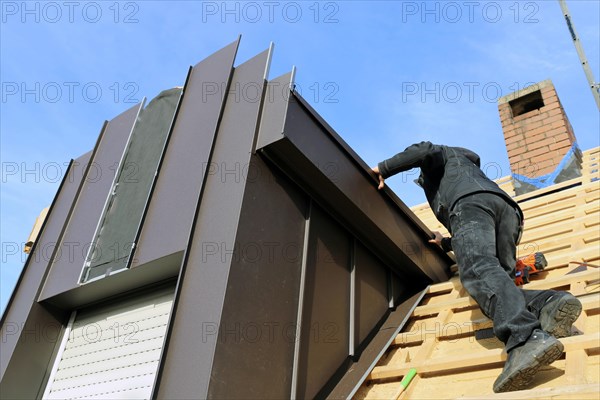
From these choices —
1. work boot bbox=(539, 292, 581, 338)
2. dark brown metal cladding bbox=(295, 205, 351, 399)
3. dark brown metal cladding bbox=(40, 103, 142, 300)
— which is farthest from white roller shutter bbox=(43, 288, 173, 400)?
work boot bbox=(539, 292, 581, 338)

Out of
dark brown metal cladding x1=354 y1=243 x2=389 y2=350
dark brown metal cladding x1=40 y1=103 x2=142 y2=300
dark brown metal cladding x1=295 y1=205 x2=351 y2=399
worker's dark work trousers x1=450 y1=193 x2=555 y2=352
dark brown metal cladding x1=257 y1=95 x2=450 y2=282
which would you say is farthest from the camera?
dark brown metal cladding x1=40 y1=103 x2=142 y2=300

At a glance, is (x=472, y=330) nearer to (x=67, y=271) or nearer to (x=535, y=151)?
(x=67, y=271)

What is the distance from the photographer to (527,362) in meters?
2.57

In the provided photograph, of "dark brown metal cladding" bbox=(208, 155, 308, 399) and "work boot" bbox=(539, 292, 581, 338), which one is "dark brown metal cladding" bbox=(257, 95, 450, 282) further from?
"work boot" bbox=(539, 292, 581, 338)

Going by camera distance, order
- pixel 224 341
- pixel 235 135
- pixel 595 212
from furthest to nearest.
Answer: pixel 595 212 < pixel 235 135 < pixel 224 341

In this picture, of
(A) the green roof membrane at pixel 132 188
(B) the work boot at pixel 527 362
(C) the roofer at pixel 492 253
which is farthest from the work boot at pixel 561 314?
(A) the green roof membrane at pixel 132 188

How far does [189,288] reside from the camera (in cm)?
309

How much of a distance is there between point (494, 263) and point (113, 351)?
263 centimetres

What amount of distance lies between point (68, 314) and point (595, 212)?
4728 mm

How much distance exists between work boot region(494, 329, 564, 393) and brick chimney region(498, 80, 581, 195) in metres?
5.08

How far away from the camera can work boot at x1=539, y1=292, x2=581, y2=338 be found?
281 cm

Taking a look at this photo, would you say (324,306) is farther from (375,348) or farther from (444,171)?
(444,171)

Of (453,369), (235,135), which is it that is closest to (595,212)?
(453,369)

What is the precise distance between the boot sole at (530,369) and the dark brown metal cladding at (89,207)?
3129 mm
